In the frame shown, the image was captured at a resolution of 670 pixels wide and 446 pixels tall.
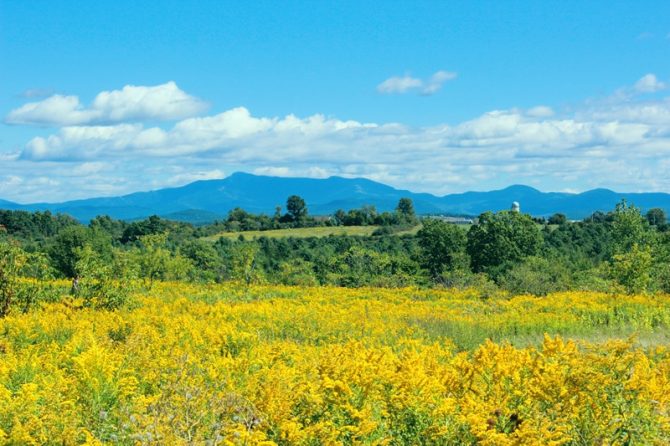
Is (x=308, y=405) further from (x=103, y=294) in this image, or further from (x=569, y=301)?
(x=569, y=301)

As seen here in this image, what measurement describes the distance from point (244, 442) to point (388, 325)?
10.9m

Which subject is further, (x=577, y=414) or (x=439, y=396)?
(x=439, y=396)

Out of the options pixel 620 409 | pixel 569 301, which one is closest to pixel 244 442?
pixel 620 409

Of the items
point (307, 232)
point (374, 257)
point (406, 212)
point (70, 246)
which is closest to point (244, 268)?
point (70, 246)

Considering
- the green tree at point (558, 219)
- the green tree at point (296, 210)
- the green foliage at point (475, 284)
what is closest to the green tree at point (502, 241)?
the green foliage at point (475, 284)

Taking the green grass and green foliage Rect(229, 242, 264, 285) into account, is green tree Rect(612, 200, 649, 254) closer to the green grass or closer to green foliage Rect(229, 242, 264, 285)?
green foliage Rect(229, 242, 264, 285)

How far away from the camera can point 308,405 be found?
20.7ft

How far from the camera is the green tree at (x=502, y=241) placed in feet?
168

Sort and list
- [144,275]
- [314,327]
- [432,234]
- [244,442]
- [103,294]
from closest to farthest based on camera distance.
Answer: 1. [244,442]
2. [314,327]
3. [103,294]
4. [144,275]
5. [432,234]

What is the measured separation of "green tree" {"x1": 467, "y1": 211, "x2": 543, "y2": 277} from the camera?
168ft

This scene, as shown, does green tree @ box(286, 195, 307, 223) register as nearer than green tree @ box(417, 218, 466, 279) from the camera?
No

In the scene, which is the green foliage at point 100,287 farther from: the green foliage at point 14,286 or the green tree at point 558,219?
the green tree at point 558,219

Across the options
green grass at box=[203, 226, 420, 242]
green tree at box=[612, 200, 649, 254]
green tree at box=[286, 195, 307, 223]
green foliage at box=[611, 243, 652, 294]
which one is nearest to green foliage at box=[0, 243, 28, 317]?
green foliage at box=[611, 243, 652, 294]

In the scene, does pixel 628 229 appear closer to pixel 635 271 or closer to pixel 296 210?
pixel 635 271
